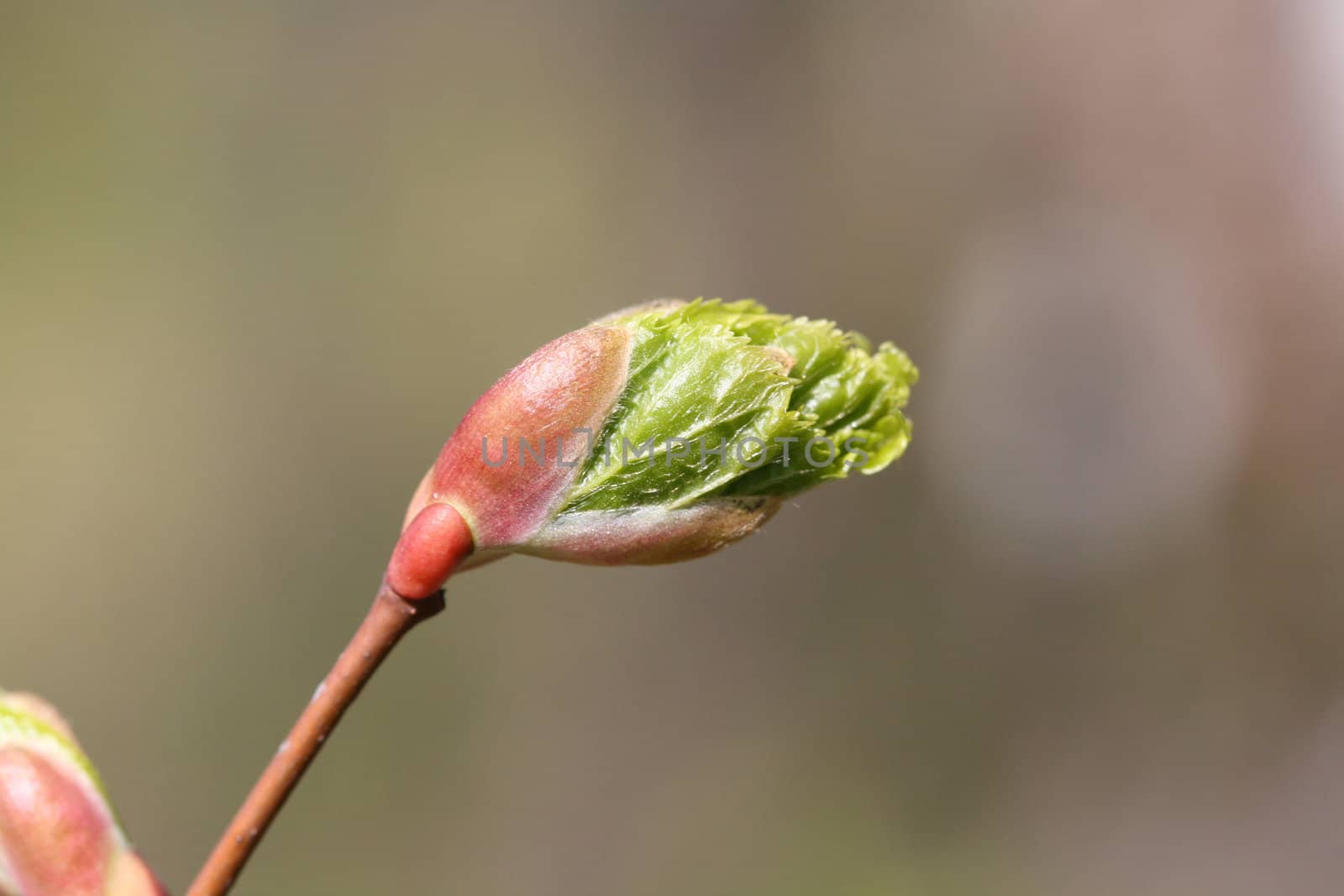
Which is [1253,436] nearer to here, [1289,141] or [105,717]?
[1289,141]

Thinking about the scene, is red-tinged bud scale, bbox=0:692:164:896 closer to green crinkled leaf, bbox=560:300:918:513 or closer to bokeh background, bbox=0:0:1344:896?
green crinkled leaf, bbox=560:300:918:513

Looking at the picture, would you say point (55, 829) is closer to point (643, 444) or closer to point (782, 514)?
point (643, 444)

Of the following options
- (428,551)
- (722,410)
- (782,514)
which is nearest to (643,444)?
(722,410)

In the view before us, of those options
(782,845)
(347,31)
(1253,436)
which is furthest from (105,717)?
(1253,436)

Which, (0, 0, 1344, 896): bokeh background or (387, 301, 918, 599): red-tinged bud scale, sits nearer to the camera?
(387, 301, 918, 599): red-tinged bud scale

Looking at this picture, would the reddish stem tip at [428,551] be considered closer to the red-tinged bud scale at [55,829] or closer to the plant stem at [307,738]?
the plant stem at [307,738]

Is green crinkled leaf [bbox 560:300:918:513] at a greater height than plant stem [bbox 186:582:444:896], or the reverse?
green crinkled leaf [bbox 560:300:918:513]

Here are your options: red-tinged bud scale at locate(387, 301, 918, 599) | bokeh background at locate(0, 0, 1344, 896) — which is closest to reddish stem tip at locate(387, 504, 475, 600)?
red-tinged bud scale at locate(387, 301, 918, 599)
